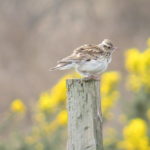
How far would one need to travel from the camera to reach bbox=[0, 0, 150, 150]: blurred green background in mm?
12914

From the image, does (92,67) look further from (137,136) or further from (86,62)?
(137,136)

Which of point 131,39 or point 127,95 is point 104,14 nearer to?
point 131,39

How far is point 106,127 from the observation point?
1534cm

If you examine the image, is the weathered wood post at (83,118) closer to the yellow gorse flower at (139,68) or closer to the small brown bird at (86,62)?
the small brown bird at (86,62)

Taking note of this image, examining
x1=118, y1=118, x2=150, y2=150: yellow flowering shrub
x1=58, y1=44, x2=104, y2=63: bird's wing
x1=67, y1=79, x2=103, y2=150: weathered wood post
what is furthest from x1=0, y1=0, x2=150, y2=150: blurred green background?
x1=67, y1=79, x2=103, y2=150: weathered wood post

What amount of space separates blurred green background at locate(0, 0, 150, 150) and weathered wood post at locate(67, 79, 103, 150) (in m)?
6.59

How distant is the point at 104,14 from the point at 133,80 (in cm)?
1005

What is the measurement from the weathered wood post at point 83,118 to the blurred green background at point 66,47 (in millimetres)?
6591

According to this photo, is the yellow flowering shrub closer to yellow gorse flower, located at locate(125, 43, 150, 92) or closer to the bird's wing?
yellow gorse flower, located at locate(125, 43, 150, 92)

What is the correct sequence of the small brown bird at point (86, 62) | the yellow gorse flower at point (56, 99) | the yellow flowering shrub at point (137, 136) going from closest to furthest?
the small brown bird at point (86, 62)
the yellow flowering shrub at point (137, 136)
the yellow gorse flower at point (56, 99)

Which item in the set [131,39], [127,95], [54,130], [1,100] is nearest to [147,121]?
[54,130]

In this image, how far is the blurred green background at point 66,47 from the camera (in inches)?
508

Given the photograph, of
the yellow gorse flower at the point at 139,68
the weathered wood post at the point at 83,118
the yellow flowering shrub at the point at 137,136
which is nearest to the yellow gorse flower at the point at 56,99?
the yellow flowering shrub at the point at 137,136

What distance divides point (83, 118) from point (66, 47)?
1539 centimetres
